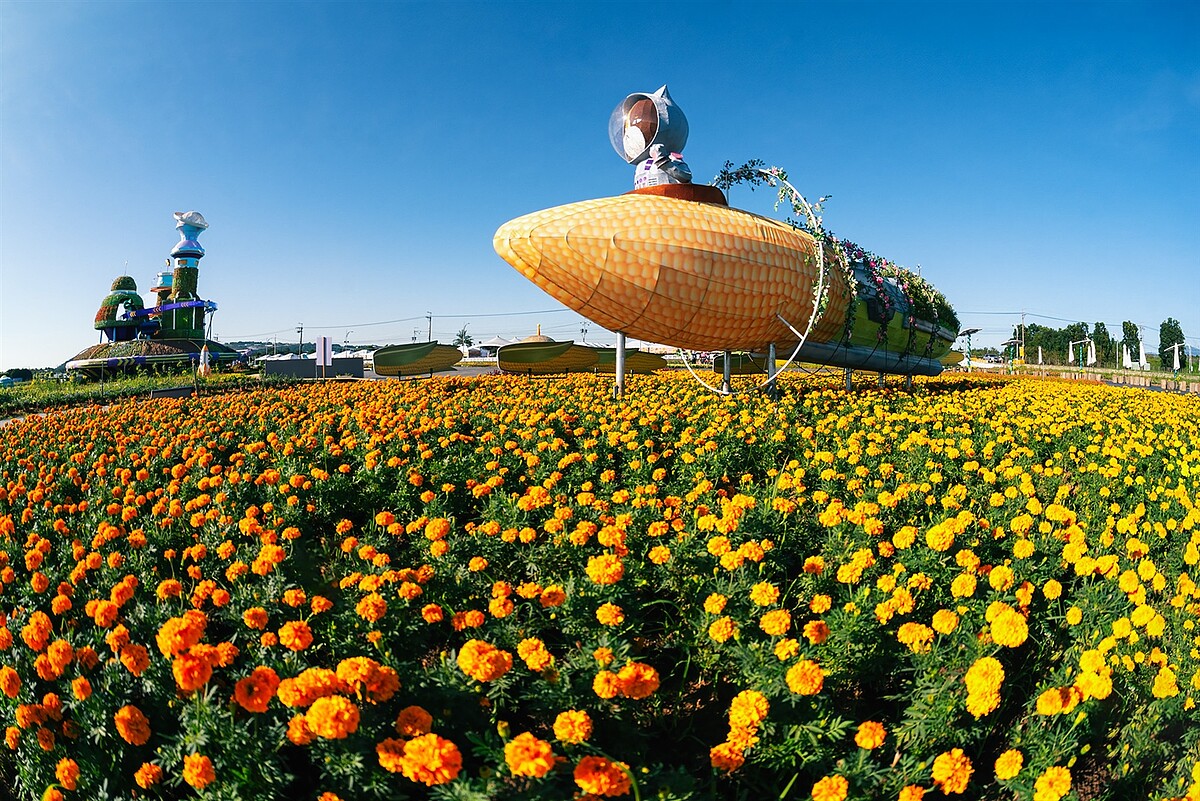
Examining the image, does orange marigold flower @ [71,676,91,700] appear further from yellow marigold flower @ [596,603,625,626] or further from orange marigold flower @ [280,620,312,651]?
yellow marigold flower @ [596,603,625,626]

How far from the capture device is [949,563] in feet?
11.7

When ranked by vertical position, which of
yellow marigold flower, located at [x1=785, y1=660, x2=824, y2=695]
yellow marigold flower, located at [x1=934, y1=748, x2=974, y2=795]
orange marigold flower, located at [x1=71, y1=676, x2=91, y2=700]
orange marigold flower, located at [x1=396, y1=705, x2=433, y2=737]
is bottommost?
yellow marigold flower, located at [x1=934, y1=748, x2=974, y2=795]

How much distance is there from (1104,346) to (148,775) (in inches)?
3982

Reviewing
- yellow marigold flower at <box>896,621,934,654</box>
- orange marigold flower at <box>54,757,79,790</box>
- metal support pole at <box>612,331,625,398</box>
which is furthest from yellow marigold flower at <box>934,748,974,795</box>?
metal support pole at <box>612,331,625,398</box>

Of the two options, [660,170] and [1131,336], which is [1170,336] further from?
[660,170]

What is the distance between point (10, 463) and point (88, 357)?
162 ft

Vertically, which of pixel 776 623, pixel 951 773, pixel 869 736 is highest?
pixel 776 623

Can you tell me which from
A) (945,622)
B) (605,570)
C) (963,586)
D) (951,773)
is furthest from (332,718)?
(963,586)

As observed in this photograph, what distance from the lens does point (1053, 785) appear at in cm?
191

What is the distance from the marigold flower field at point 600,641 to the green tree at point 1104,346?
8861cm

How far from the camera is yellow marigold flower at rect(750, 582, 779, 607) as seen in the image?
2801 millimetres

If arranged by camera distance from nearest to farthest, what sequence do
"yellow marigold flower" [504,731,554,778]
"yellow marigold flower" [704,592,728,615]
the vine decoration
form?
1. "yellow marigold flower" [504,731,554,778]
2. "yellow marigold flower" [704,592,728,615]
3. the vine decoration

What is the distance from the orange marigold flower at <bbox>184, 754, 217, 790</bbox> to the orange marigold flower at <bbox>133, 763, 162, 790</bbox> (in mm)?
297

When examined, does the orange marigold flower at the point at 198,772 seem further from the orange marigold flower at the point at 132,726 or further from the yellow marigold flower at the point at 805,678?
the yellow marigold flower at the point at 805,678
